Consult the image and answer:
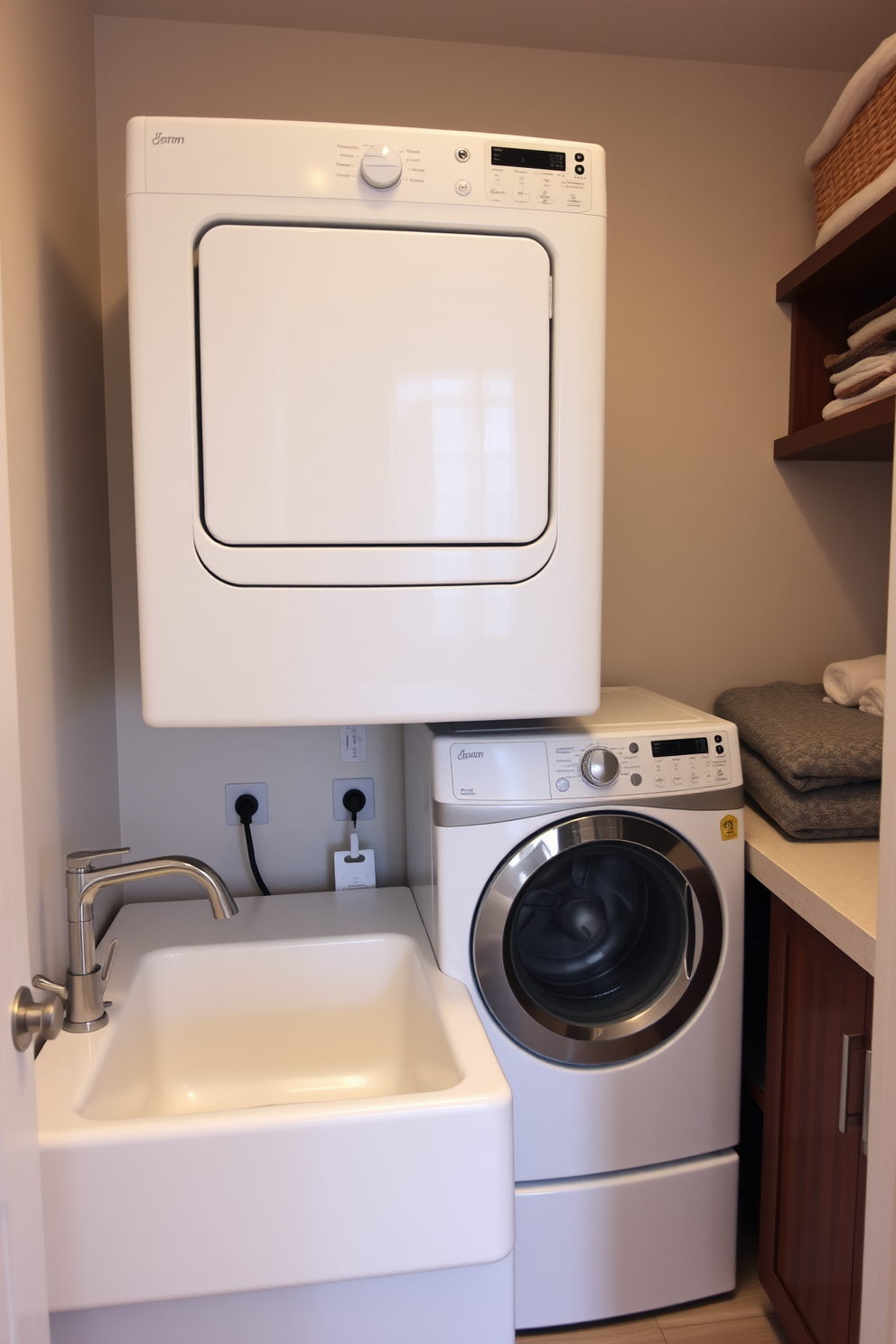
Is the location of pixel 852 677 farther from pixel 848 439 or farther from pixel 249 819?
pixel 249 819

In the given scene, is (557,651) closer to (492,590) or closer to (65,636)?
(492,590)

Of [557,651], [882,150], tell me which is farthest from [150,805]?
[882,150]

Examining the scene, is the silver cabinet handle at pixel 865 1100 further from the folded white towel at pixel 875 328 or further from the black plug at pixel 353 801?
the folded white towel at pixel 875 328

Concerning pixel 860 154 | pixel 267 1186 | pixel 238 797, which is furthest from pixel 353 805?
pixel 860 154

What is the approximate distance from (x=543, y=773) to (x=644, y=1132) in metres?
0.67

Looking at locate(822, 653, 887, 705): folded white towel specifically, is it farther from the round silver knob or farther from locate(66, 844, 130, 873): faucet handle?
locate(66, 844, 130, 873): faucet handle

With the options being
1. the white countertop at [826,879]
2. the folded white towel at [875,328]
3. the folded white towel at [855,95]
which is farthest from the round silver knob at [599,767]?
the folded white towel at [855,95]

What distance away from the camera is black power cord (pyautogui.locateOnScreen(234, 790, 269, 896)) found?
6.05 feet

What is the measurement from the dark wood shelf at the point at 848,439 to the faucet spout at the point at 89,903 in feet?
4.37

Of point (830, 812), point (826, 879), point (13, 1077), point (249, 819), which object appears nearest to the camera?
point (13, 1077)

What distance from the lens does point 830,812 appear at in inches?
59.0

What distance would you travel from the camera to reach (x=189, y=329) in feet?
3.84

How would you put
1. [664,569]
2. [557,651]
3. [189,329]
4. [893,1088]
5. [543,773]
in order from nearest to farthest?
[893,1088], [189,329], [557,651], [543,773], [664,569]

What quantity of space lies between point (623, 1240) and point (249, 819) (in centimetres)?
107
